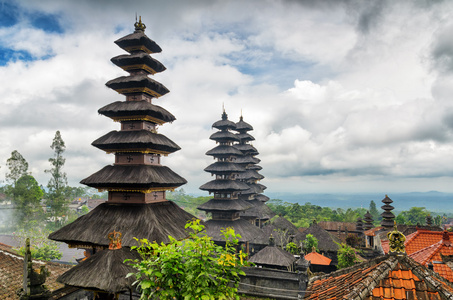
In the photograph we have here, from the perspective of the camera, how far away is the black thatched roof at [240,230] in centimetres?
3028

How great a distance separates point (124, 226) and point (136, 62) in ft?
36.5

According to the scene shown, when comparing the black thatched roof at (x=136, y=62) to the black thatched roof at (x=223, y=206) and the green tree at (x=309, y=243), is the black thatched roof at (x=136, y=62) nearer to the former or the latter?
the black thatched roof at (x=223, y=206)

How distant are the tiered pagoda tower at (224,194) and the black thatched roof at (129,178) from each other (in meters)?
14.2

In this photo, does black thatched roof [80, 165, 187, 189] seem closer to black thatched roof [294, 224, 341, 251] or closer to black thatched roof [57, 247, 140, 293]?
black thatched roof [57, 247, 140, 293]

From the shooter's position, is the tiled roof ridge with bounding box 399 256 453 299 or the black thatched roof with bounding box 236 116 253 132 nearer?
the tiled roof ridge with bounding box 399 256 453 299

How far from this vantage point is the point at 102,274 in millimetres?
11633

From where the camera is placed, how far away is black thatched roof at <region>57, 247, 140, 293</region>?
1151 cm

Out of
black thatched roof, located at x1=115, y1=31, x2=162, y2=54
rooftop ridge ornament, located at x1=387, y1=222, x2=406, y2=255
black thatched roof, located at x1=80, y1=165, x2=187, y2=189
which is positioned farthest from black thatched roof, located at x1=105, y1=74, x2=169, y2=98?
rooftop ridge ornament, located at x1=387, y1=222, x2=406, y2=255

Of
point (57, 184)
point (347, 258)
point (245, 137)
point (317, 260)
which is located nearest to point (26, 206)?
point (57, 184)

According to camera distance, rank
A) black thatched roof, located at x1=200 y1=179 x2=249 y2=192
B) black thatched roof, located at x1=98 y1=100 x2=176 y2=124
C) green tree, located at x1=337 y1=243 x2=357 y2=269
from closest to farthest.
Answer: black thatched roof, located at x1=98 y1=100 x2=176 y2=124, green tree, located at x1=337 y1=243 x2=357 y2=269, black thatched roof, located at x1=200 y1=179 x2=249 y2=192

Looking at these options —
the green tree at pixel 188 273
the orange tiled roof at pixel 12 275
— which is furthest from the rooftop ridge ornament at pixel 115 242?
the green tree at pixel 188 273

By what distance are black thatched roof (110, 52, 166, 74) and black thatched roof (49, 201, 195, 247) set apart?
956 cm

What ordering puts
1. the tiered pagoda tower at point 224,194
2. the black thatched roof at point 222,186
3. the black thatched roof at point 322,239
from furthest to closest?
1. the black thatched roof at point 322,239
2. the black thatched roof at point 222,186
3. the tiered pagoda tower at point 224,194

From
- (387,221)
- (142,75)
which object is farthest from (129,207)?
(387,221)
